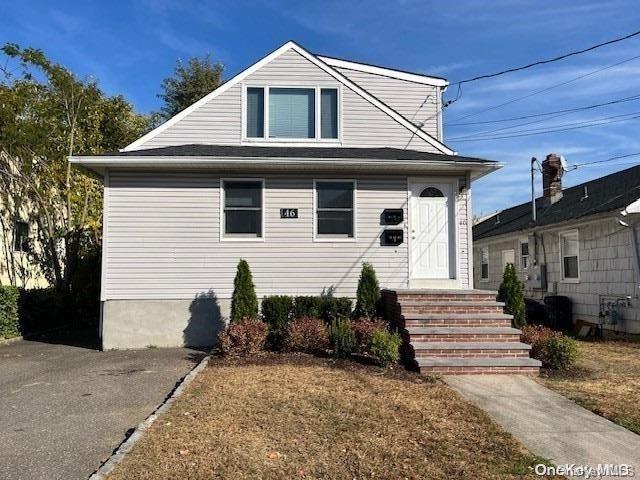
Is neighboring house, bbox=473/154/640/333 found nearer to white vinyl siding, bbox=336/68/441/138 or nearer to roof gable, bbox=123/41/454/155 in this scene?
roof gable, bbox=123/41/454/155

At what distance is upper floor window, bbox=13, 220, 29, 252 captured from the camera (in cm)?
1527

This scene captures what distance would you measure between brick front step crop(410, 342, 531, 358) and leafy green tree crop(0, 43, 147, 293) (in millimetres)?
10790

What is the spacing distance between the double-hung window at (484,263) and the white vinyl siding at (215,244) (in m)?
10.5

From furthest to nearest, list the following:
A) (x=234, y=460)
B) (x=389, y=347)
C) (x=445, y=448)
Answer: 1. (x=389, y=347)
2. (x=445, y=448)
3. (x=234, y=460)

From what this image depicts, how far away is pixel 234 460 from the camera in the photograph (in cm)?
425

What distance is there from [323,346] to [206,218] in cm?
353

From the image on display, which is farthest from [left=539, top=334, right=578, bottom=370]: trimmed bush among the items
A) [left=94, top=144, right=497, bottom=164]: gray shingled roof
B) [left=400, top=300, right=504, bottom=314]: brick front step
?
[left=94, top=144, right=497, bottom=164]: gray shingled roof

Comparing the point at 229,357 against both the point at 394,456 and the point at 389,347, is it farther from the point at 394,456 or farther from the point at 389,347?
the point at 394,456

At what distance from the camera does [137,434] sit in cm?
480

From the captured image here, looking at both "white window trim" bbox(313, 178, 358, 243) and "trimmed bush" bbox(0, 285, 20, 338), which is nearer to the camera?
"white window trim" bbox(313, 178, 358, 243)

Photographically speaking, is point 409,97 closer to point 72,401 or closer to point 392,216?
point 392,216

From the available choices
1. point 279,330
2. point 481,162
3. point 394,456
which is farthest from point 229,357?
point 481,162

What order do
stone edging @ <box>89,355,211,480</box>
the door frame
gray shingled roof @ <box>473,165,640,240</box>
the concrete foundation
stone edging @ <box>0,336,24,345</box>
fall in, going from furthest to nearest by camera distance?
gray shingled roof @ <box>473,165,640,240</box>, stone edging @ <box>0,336,24,345</box>, the door frame, the concrete foundation, stone edging @ <box>89,355,211,480</box>

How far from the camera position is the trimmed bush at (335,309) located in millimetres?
9812
